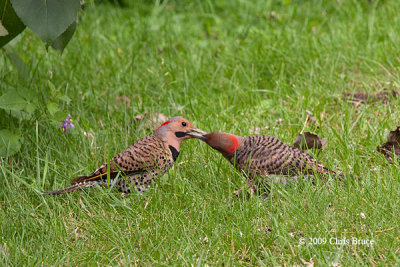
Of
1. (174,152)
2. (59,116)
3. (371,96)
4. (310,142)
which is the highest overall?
(59,116)

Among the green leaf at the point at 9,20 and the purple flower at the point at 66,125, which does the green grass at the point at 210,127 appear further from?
the green leaf at the point at 9,20

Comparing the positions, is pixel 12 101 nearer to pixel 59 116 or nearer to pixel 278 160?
pixel 59 116

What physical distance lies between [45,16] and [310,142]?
253 cm

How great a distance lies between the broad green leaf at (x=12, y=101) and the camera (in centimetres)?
504

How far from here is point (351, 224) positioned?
13.1 feet

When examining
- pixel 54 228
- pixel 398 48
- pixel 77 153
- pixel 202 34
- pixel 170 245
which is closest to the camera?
pixel 170 245

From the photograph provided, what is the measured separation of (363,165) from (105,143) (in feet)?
7.77

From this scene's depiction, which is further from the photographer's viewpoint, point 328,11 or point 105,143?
point 328,11

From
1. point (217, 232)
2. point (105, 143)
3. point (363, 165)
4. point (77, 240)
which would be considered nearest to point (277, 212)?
point (217, 232)

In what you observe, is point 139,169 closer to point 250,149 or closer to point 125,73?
point 250,149

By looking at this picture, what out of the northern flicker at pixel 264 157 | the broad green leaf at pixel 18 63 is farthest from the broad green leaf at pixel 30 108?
the northern flicker at pixel 264 157

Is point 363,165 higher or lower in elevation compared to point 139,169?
lower

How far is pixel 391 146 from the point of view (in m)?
4.96

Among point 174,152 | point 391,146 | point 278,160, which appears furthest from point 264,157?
point 391,146
